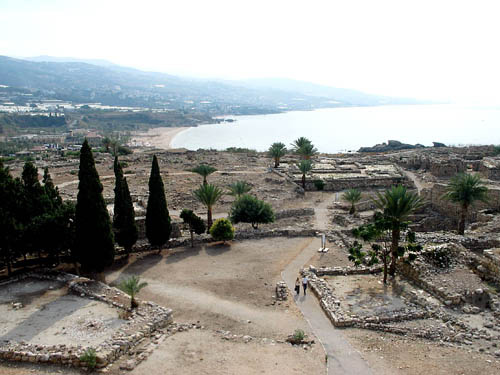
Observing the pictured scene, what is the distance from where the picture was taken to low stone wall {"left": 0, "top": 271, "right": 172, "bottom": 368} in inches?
423

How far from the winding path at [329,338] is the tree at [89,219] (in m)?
7.52

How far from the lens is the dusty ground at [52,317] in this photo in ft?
39.1

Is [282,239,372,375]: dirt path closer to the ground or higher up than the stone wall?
closer to the ground

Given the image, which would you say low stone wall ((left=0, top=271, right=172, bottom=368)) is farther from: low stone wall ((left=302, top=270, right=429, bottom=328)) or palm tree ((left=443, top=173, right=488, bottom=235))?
palm tree ((left=443, top=173, right=488, bottom=235))

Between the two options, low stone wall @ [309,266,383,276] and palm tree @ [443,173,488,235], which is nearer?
low stone wall @ [309,266,383,276]

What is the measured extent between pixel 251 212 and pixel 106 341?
1333 cm

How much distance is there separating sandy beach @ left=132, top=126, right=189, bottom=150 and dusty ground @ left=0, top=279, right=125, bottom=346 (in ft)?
287

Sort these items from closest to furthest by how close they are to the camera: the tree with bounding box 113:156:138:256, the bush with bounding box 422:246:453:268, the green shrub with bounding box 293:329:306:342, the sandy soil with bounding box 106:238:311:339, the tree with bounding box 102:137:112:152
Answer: the green shrub with bounding box 293:329:306:342 → the sandy soil with bounding box 106:238:311:339 → the bush with bounding box 422:246:453:268 → the tree with bounding box 113:156:138:256 → the tree with bounding box 102:137:112:152

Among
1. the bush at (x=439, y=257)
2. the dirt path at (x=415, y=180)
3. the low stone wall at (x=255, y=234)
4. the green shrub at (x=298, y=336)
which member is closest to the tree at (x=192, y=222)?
the low stone wall at (x=255, y=234)

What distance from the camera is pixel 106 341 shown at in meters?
11.5

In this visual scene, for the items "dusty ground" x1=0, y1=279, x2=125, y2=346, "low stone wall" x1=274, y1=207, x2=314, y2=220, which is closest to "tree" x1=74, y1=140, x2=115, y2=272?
"dusty ground" x1=0, y1=279, x2=125, y2=346

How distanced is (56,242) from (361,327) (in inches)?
467

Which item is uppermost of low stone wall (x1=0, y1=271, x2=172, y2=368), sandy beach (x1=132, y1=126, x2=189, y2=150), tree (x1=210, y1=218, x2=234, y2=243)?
tree (x1=210, y1=218, x2=234, y2=243)

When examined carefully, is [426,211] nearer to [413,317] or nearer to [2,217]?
[413,317]
